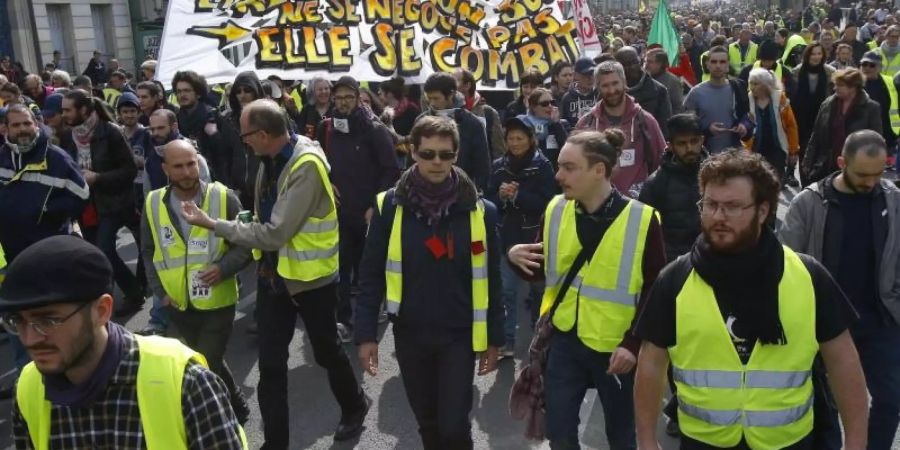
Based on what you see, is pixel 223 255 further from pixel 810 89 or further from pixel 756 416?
pixel 810 89

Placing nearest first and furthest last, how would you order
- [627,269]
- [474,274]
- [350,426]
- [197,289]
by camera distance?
1. [627,269]
2. [474,274]
3. [197,289]
4. [350,426]

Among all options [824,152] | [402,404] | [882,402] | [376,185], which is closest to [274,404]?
[402,404]

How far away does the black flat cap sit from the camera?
1.90m

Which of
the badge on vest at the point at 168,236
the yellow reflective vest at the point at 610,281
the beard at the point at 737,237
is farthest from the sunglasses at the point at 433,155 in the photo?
the badge on vest at the point at 168,236

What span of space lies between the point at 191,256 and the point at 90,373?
9.05 feet

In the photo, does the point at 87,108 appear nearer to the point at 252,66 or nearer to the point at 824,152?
the point at 252,66

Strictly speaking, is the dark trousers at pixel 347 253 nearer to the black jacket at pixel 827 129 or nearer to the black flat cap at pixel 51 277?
the black jacket at pixel 827 129

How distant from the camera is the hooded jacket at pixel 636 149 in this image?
19.9 feet

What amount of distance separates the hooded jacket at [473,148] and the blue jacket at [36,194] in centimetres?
256

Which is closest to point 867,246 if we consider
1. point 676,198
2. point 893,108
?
point 676,198

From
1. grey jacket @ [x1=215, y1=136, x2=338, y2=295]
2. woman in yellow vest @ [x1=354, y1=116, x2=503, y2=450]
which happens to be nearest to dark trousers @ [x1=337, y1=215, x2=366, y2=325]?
grey jacket @ [x1=215, y1=136, x2=338, y2=295]

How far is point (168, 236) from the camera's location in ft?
15.6

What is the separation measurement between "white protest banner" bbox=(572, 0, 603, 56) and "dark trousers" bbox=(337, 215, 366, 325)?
532cm

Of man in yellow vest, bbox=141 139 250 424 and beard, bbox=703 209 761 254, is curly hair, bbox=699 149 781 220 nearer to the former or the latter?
beard, bbox=703 209 761 254
